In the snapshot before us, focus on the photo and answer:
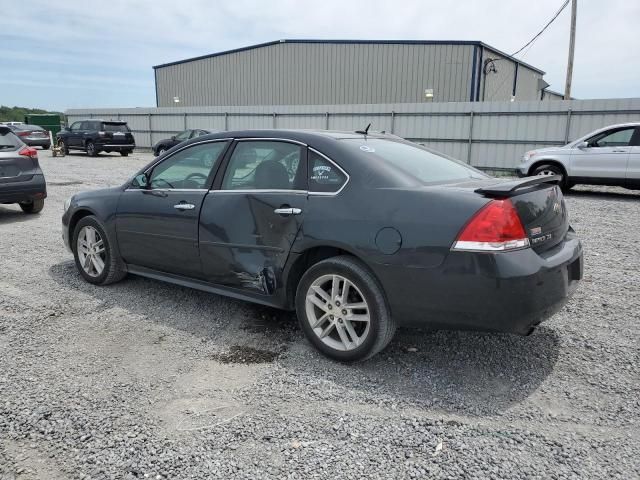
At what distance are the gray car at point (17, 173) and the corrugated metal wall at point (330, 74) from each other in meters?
21.4

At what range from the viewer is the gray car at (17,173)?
808cm

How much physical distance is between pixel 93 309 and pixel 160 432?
208 cm

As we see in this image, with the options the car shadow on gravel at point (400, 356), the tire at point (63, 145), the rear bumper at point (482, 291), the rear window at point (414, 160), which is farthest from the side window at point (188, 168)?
the tire at point (63, 145)

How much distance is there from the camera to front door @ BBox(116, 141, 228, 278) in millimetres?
4062

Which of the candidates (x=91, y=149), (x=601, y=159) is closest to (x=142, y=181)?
(x=601, y=159)

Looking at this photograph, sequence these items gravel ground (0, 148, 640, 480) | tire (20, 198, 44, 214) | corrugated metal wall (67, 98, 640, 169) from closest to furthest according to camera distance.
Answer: gravel ground (0, 148, 640, 480), tire (20, 198, 44, 214), corrugated metal wall (67, 98, 640, 169)

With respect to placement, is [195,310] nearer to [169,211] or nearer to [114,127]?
[169,211]

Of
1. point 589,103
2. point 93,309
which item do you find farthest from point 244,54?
point 93,309

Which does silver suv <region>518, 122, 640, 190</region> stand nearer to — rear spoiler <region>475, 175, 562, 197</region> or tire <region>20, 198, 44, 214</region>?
rear spoiler <region>475, 175, 562, 197</region>

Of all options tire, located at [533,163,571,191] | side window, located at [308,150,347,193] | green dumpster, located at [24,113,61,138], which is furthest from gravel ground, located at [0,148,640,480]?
green dumpster, located at [24,113,61,138]

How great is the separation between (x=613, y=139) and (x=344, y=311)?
10.7 meters

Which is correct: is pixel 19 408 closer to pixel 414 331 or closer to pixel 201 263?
pixel 201 263

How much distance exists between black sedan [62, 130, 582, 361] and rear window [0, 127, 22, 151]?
16.3 ft

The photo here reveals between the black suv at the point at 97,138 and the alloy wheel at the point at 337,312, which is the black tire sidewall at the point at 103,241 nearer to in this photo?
the alloy wheel at the point at 337,312
